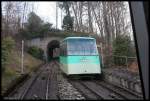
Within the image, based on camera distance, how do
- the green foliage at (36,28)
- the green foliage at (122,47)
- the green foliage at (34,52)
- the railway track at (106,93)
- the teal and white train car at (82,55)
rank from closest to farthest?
the railway track at (106,93) → the teal and white train car at (82,55) → the green foliage at (122,47) → the green foliage at (36,28) → the green foliage at (34,52)

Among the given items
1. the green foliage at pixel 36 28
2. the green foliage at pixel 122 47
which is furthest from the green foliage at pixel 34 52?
the green foliage at pixel 122 47

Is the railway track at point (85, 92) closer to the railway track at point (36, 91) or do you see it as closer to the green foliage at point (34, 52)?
the railway track at point (36, 91)

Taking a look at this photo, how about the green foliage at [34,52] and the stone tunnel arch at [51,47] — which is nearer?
the green foliage at [34,52]

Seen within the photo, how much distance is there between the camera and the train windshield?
19.8 meters

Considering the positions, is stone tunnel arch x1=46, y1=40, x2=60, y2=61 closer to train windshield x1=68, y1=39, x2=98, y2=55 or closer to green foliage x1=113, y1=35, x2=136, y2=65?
green foliage x1=113, y1=35, x2=136, y2=65

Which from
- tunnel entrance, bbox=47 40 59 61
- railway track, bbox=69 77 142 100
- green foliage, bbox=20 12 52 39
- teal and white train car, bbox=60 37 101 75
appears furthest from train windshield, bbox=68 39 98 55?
tunnel entrance, bbox=47 40 59 61

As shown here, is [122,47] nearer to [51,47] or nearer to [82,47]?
[82,47]

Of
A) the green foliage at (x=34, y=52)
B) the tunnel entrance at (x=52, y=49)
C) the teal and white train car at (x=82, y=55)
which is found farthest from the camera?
the tunnel entrance at (x=52, y=49)

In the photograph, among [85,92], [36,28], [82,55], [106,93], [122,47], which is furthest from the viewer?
[36,28]

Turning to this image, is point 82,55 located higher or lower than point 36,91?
higher

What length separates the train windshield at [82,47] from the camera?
1981cm

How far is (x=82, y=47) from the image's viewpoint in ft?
65.5

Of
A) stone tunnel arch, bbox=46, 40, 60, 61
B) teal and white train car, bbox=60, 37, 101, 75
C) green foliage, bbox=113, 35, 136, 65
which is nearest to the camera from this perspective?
teal and white train car, bbox=60, 37, 101, 75

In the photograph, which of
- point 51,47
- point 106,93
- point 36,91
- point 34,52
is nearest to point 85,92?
point 106,93
